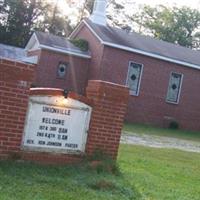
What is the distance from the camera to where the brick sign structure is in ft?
26.6

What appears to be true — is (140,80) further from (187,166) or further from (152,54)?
(187,166)

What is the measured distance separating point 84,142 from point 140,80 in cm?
2061

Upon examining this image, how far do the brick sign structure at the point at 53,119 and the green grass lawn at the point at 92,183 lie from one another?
0.99 ft

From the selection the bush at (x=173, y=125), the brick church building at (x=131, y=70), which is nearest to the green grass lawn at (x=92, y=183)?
the brick church building at (x=131, y=70)

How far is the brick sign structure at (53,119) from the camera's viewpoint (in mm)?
8117

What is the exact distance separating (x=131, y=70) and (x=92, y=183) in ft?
71.6

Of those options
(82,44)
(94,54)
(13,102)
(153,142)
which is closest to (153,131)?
(94,54)

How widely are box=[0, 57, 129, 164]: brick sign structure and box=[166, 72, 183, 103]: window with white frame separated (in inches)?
843

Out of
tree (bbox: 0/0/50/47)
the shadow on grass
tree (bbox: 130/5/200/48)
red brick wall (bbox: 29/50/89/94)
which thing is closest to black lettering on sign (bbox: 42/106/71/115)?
the shadow on grass

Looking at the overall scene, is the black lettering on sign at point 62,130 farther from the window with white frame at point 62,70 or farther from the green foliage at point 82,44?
the green foliage at point 82,44

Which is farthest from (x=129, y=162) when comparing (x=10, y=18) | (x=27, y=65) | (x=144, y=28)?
(x=144, y=28)

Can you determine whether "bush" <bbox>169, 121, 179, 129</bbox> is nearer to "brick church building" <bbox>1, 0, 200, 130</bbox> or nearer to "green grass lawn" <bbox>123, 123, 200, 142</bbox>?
"brick church building" <bbox>1, 0, 200, 130</bbox>

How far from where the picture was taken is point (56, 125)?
28.6 feet

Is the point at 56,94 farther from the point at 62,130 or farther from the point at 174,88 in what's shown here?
the point at 174,88
